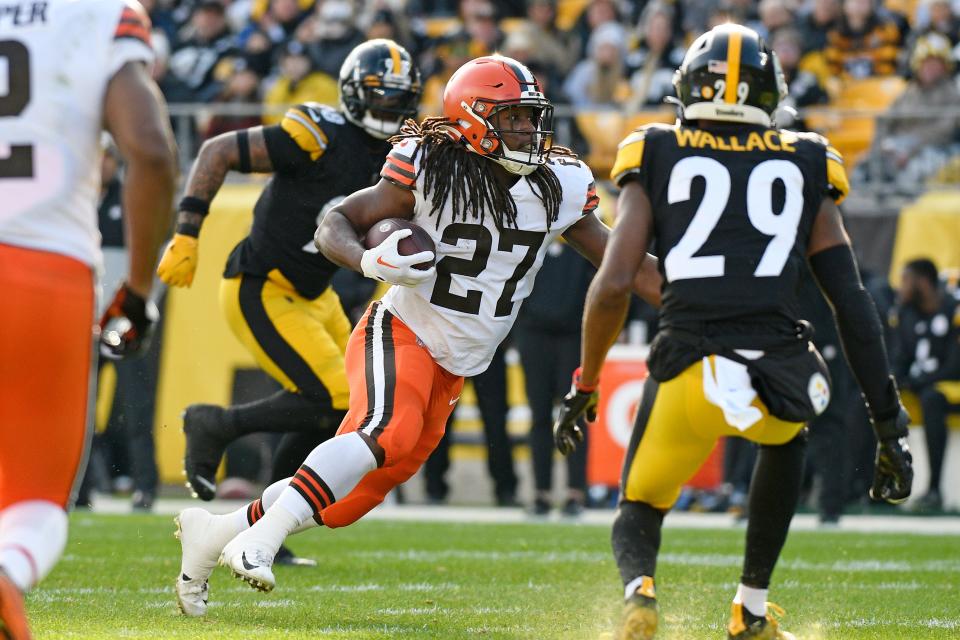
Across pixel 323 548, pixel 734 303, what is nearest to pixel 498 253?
pixel 734 303

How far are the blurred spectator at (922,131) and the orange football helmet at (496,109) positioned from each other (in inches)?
238

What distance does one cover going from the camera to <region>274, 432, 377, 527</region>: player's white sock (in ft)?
13.4

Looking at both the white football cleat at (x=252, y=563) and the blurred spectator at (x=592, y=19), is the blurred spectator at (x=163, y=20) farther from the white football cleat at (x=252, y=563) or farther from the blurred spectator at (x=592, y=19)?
the white football cleat at (x=252, y=563)

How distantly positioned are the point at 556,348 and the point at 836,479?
176 cm

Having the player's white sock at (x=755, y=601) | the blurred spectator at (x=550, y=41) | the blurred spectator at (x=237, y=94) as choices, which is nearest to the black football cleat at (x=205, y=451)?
the player's white sock at (x=755, y=601)

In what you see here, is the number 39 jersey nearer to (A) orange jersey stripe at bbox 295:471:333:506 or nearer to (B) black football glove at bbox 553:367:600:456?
(B) black football glove at bbox 553:367:600:456

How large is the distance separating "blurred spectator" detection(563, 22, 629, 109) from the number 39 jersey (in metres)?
7.41

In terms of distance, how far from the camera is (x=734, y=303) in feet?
11.8

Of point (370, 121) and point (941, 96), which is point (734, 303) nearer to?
point (370, 121)

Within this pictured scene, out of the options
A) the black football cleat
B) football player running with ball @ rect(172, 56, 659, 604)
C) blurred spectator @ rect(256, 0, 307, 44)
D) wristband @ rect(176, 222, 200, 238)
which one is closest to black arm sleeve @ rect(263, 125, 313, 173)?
wristband @ rect(176, 222, 200, 238)

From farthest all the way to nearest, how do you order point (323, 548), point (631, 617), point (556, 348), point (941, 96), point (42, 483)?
point (941, 96) → point (556, 348) → point (323, 548) → point (631, 617) → point (42, 483)

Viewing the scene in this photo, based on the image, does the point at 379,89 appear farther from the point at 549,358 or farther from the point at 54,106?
the point at 549,358

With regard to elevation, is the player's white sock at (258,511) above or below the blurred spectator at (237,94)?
below

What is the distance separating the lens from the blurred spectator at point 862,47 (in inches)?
448
